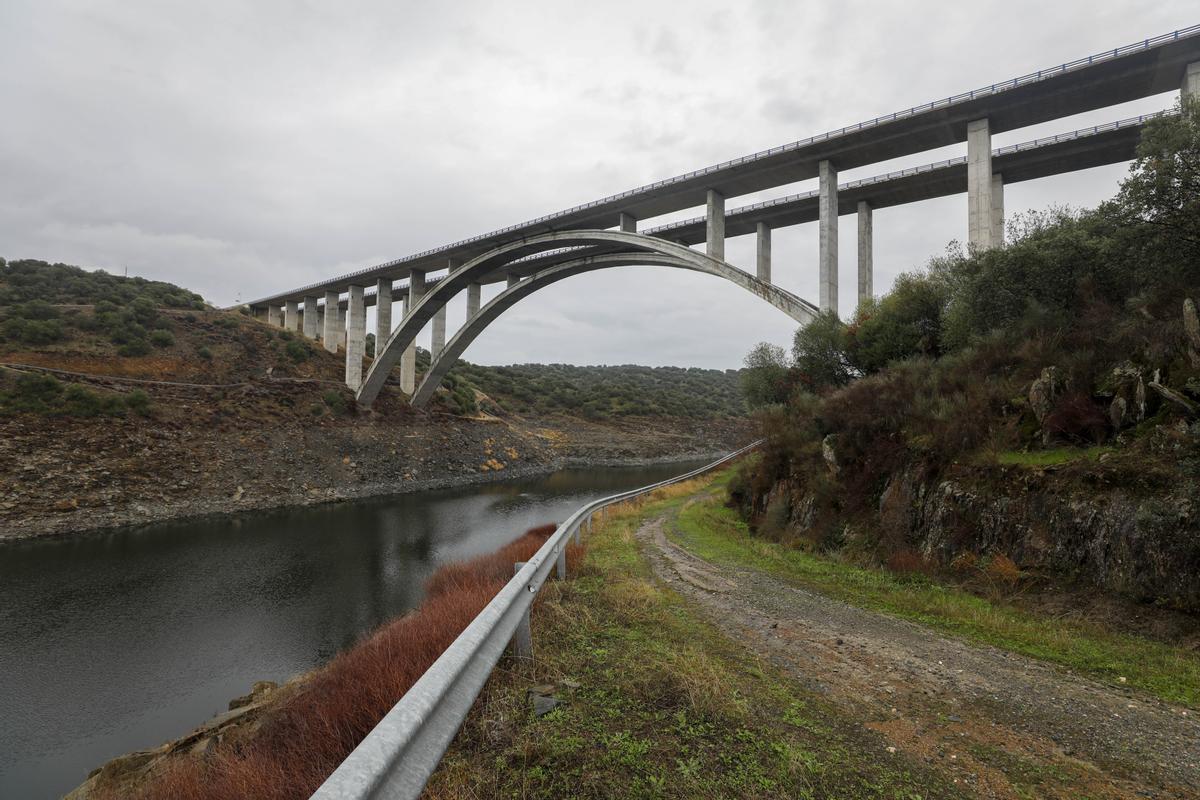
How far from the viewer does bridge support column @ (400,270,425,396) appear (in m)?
38.6

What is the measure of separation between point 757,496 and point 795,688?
10213 mm

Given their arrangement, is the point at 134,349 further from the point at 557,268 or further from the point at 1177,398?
the point at 1177,398

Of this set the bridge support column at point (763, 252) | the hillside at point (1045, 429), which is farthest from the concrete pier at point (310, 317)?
the hillside at point (1045, 429)

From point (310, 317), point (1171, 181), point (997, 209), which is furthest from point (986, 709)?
point (310, 317)

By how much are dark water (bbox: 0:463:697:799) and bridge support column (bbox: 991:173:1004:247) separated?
60.0 feet

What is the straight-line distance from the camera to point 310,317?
49.3m

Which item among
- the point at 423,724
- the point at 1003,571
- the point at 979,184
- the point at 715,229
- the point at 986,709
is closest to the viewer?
the point at 423,724

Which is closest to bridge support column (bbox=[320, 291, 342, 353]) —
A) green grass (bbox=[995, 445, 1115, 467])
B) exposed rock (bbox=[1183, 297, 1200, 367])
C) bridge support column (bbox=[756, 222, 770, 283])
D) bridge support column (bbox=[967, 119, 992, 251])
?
bridge support column (bbox=[756, 222, 770, 283])

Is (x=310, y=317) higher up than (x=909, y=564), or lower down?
higher up

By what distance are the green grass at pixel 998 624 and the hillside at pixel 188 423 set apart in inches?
914

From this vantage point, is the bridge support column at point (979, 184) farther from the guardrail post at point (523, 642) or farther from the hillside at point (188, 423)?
the hillside at point (188, 423)

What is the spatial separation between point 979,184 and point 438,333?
3318 cm

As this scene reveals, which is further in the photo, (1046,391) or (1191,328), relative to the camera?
(1046,391)

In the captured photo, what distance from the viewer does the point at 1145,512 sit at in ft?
16.8
